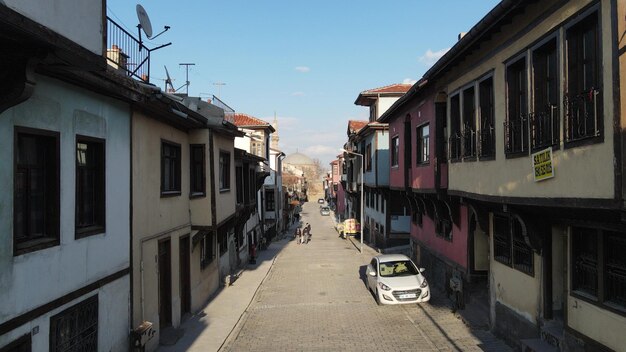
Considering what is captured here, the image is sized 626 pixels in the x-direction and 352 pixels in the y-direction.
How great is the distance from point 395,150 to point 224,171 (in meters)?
8.51

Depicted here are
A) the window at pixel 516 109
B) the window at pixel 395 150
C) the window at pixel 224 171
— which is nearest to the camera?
the window at pixel 516 109

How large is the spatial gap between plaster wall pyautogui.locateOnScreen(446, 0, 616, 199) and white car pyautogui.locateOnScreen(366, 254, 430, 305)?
15.3 feet

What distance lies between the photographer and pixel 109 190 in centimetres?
952

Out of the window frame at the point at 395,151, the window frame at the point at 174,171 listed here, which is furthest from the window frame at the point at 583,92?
the window frame at the point at 395,151

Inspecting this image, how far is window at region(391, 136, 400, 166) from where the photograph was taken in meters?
21.9

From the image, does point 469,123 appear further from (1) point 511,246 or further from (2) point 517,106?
(1) point 511,246

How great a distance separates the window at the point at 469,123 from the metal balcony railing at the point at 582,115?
487 cm

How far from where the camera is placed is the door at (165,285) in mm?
12935

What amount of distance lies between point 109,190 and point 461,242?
34.2 ft

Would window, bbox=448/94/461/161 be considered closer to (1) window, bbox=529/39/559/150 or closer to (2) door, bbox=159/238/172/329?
(1) window, bbox=529/39/559/150

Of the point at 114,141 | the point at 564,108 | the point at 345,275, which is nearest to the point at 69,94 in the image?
the point at 114,141

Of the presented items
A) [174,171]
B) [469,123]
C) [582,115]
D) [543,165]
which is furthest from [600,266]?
[174,171]

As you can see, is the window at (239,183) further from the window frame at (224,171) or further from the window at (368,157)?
the window at (368,157)

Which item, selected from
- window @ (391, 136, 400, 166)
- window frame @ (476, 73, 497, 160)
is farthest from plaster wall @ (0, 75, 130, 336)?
window @ (391, 136, 400, 166)
